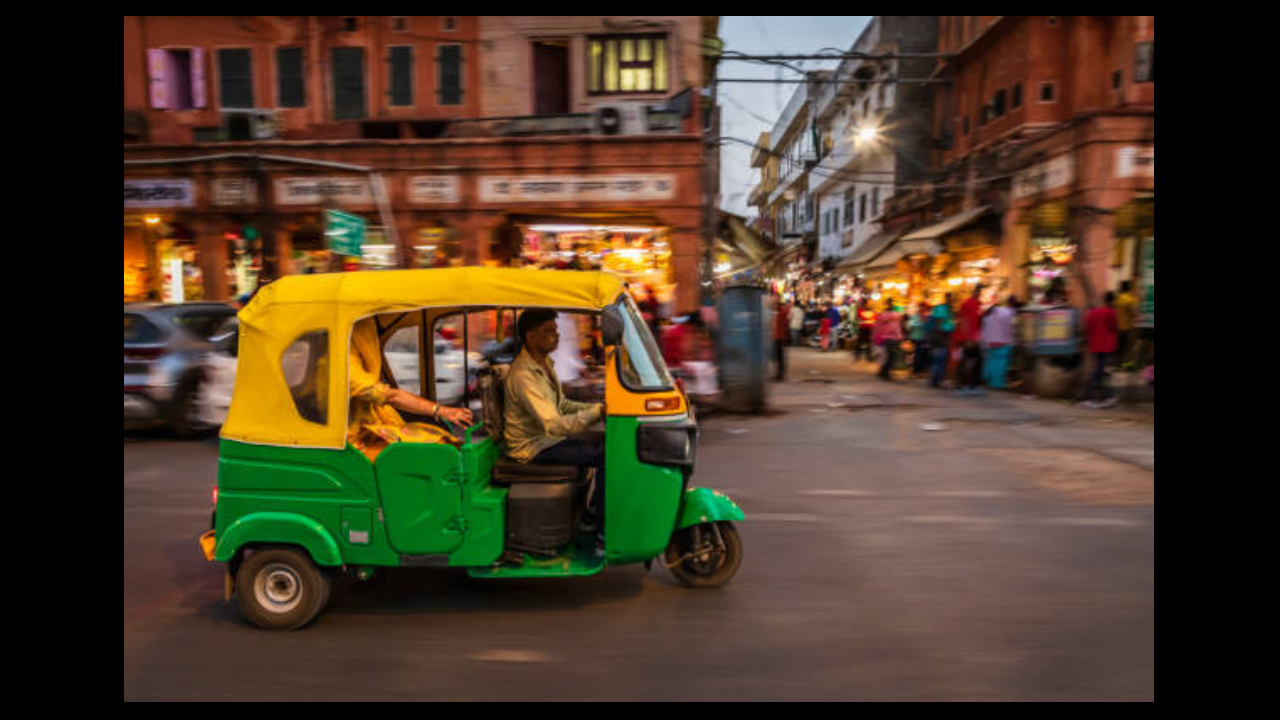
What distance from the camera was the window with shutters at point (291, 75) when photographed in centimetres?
1770

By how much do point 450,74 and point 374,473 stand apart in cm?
1564

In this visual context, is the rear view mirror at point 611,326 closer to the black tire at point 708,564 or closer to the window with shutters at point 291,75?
the black tire at point 708,564

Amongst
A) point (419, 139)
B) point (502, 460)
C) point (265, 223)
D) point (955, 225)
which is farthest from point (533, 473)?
point (955, 225)

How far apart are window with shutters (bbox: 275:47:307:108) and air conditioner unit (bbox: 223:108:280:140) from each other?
74 centimetres

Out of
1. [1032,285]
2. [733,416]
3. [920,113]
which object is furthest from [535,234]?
[920,113]

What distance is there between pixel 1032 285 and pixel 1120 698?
16047mm

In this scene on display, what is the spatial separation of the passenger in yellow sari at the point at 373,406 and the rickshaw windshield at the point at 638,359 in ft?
3.35

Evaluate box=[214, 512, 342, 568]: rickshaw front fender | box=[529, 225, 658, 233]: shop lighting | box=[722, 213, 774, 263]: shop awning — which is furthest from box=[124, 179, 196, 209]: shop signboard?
box=[214, 512, 342, 568]: rickshaw front fender

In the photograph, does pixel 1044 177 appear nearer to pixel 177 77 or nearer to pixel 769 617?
pixel 769 617

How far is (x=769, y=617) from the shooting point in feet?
13.6

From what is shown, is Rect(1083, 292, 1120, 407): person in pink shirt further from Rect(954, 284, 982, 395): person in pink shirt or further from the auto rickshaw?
the auto rickshaw

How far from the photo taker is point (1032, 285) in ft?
56.9

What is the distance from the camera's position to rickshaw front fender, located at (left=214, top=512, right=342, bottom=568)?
397 centimetres
